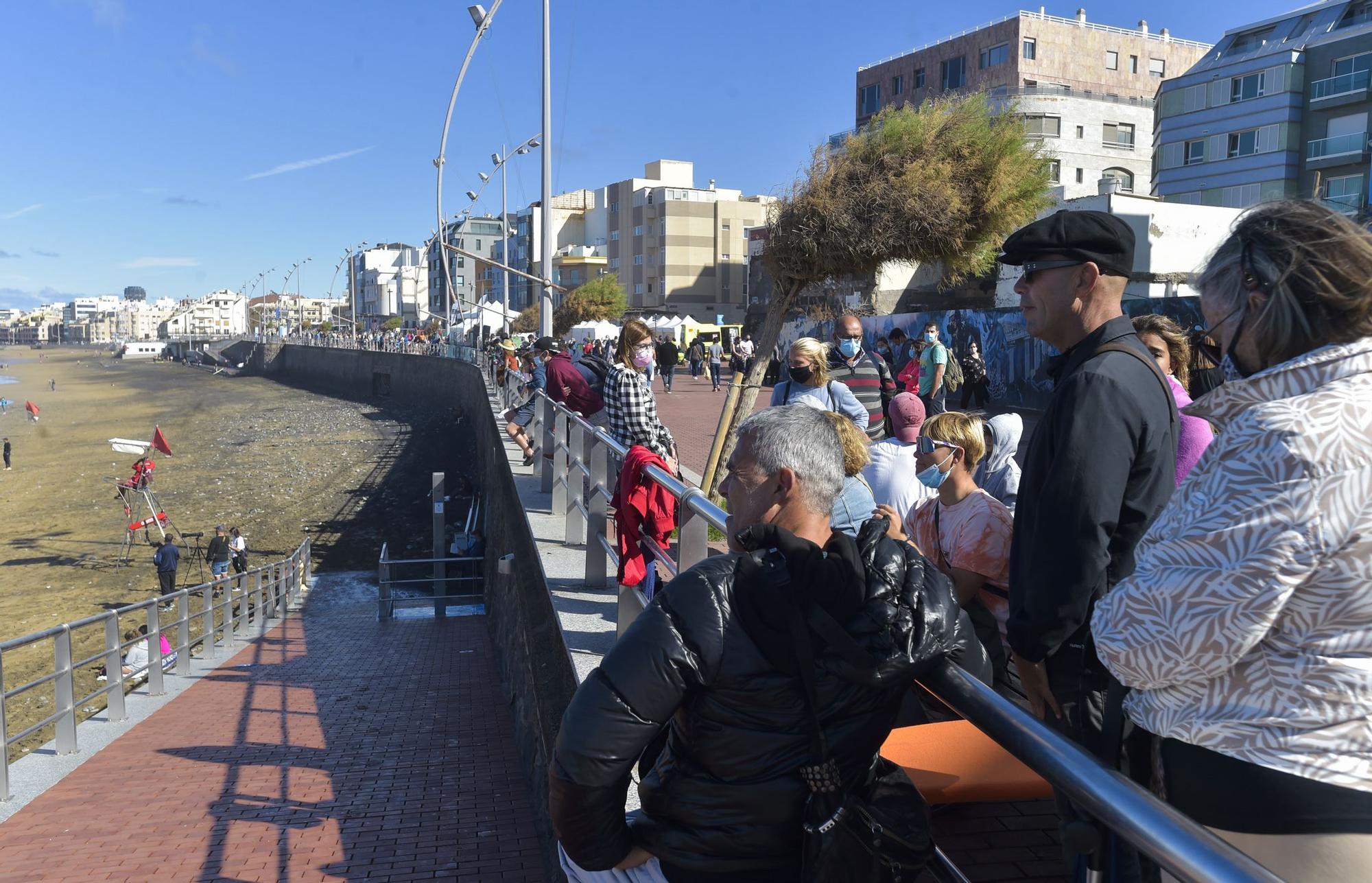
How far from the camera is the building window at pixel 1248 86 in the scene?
42031 millimetres

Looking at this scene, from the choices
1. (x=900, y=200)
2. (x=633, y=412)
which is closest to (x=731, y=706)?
(x=633, y=412)

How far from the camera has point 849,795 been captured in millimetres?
1773

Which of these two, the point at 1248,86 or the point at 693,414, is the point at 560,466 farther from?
the point at 1248,86

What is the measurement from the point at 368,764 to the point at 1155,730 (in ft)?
26.5

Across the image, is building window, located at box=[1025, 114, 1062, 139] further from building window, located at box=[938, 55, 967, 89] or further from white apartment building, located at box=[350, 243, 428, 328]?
white apartment building, located at box=[350, 243, 428, 328]

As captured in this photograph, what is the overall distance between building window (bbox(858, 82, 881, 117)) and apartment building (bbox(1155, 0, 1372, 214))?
52.0 feet

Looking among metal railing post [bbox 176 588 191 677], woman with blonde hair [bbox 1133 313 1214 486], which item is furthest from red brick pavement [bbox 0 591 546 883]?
woman with blonde hair [bbox 1133 313 1214 486]

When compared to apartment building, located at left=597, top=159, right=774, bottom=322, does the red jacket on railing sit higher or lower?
lower

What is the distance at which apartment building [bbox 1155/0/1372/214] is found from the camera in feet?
129

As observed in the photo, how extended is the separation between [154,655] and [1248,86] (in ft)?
152

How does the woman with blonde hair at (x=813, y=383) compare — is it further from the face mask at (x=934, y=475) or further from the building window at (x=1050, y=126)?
the building window at (x=1050, y=126)

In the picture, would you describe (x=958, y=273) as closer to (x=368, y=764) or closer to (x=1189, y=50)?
(x=368, y=764)

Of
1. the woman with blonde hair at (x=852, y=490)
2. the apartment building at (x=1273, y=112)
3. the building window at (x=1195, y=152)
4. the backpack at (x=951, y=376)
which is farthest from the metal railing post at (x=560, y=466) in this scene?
the building window at (x=1195, y=152)

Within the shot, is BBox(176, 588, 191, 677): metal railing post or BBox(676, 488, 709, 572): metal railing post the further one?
BBox(176, 588, 191, 677): metal railing post
